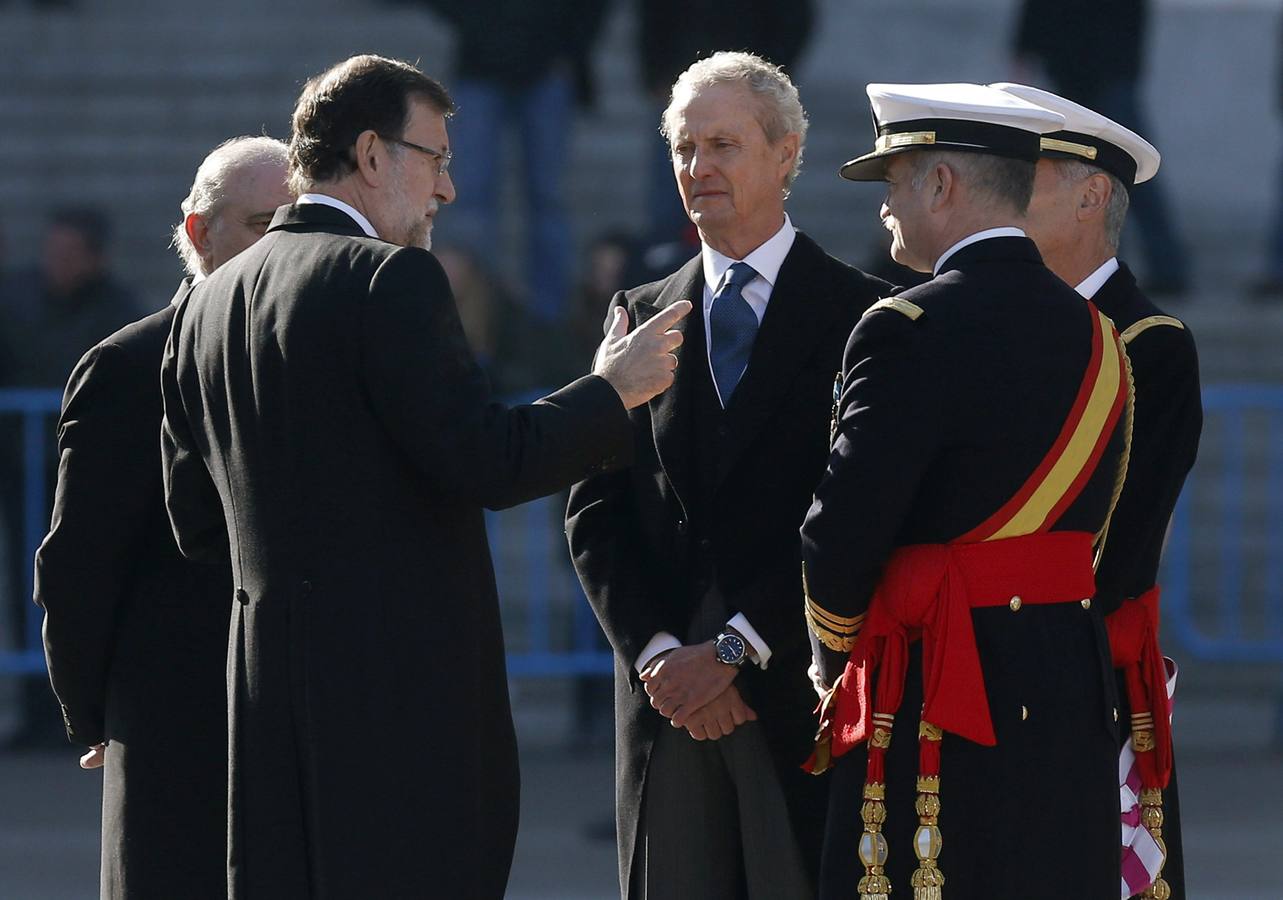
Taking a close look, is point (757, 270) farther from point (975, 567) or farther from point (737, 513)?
point (975, 567)

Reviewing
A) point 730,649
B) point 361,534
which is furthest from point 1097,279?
point 361,534

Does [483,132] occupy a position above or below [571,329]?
above

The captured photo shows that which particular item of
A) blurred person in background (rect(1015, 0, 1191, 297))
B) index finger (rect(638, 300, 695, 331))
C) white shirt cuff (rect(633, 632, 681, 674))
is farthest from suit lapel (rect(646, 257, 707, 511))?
blurred person in background (rect(1015, 0, 1191, 297))

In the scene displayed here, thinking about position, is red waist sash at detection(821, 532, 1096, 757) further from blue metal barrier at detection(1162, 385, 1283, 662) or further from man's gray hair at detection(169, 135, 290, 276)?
blue metal barrier at detection(1162, 385, 1283, 662)

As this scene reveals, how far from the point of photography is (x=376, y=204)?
3.22 m

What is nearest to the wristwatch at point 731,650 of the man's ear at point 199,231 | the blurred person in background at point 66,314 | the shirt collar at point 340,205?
the shirt collar at point 340,205

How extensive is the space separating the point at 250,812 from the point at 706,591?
93cm

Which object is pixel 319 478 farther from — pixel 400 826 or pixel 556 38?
pixel 556 38

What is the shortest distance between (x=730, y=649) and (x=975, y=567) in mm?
588

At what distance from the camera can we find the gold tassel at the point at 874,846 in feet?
9.99

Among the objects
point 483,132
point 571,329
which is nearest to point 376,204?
point 571,329

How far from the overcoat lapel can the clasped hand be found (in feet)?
0.92

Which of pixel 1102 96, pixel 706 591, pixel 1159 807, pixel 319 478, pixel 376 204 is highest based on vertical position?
pixel 1102 96

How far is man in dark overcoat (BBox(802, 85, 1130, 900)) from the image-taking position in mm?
3039
